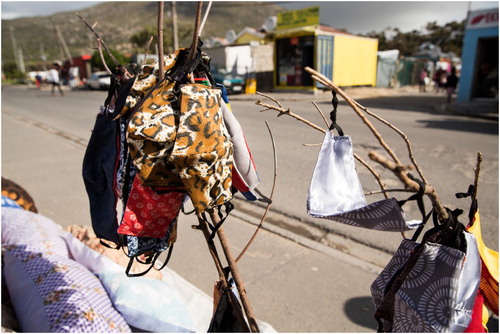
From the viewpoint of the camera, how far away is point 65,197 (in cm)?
464

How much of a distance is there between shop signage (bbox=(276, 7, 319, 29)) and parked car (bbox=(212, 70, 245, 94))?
3.63 metres

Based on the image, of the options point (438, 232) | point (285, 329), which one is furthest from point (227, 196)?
point (285, 329)

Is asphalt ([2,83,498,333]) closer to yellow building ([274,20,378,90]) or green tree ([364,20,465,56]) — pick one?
yellow building ([274,20,378,90])

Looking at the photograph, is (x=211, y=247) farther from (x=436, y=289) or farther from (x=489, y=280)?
(x=489, y=280)

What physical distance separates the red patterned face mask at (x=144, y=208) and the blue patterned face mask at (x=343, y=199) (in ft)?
1.50

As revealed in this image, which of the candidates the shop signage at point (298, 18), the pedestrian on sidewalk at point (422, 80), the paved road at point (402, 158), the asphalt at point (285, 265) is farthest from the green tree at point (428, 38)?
the asphalt at point (285, 265)

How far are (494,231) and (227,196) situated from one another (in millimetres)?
3566

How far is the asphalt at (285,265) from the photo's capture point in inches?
97.3

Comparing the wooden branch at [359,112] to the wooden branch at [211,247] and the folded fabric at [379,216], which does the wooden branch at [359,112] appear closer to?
the folded fabric at [379,216]

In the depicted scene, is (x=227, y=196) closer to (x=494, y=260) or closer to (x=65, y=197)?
(x=494, y=260)

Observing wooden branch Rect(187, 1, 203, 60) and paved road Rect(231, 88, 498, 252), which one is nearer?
wooden branch Rect(187, 1, 203, 60)

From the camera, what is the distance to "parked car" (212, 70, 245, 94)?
17969 mm

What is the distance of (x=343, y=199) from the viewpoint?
0.82 metres

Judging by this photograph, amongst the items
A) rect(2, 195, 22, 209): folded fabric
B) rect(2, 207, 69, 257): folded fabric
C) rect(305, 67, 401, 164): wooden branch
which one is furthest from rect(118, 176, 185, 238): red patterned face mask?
rect(2, 195, 22, 209): folded fabric
